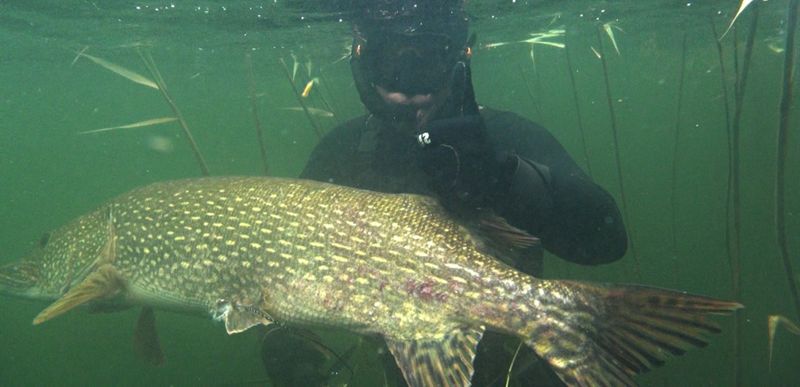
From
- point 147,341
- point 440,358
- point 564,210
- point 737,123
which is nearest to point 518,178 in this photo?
point 564,210

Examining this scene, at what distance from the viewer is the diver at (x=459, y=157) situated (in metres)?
2.43

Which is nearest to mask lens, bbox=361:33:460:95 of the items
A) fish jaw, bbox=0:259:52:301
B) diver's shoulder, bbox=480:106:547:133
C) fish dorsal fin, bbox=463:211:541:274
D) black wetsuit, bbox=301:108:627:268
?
black wetsuit, bbox=301:108:627:268

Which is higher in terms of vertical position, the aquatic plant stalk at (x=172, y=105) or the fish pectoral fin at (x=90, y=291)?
the aquatic plant stalk at (x=172, y=105)

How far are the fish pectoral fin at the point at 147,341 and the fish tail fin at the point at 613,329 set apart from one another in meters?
3.42

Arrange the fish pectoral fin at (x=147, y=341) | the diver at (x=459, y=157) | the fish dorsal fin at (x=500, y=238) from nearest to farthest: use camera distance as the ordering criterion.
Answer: the fish dorsal fin at (x=500, y=238) → the diver at (x=459, y=157) → the fish pectoral fin at (x=147, y=341)

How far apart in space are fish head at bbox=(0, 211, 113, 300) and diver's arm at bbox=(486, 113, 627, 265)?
2969 millimetres

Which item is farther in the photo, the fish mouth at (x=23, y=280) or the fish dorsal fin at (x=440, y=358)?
the fish mouth at (x=23, y=280)

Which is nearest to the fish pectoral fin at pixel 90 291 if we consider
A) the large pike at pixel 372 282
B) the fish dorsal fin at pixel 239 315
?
the large pike at pixel 372 282

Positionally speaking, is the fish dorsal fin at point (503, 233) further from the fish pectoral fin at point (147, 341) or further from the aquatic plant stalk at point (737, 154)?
the fish pectoral fin at point (147, 341)

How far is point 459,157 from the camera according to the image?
239 centimetres

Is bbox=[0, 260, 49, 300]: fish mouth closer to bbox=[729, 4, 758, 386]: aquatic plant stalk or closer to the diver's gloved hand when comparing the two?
the diver's gloved hand

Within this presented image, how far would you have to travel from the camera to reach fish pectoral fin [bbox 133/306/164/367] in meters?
3.89

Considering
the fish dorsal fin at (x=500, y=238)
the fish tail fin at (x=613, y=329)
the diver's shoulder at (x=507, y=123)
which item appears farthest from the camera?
the diver's shoulder at (x=507, y=123)

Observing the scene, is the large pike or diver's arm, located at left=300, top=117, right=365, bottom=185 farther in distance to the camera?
diver's arm, located at left=300, top=117, right=365, bottom=185
